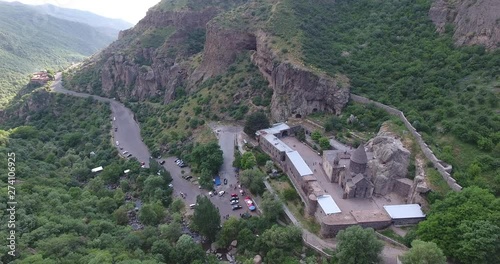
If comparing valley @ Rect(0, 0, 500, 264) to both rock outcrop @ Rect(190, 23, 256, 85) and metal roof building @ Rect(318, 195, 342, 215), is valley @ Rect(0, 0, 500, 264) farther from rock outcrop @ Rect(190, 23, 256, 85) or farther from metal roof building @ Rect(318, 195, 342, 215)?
rock outcrop @ Rect(190, 23, 256, 85)

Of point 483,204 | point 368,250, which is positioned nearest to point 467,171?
point 483,204

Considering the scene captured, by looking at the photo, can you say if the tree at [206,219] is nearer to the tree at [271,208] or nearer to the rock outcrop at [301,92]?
the tree at [271,208]

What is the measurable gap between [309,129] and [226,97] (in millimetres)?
22058

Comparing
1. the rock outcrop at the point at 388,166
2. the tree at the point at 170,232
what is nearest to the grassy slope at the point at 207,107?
the tree at the point at 170,232

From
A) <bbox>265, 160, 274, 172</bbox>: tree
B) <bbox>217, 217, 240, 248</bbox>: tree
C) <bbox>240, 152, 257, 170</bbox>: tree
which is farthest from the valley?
<bbox>265, 160, 274, 172</bbox>: tree

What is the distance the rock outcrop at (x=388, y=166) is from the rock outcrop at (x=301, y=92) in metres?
16.8

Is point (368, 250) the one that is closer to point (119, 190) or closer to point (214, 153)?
point (214, 153)

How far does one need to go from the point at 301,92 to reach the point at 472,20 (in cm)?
3057

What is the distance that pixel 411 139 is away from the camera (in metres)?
48.3

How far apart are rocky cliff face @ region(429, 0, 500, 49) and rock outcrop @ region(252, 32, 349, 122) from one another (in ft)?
71.3

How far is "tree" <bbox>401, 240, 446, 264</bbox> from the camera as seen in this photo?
31734 mm

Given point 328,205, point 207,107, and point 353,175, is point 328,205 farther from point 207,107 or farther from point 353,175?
point 207,107

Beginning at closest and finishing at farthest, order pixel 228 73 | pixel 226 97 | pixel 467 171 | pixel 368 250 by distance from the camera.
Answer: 1. pixel 368 250
2. pixel 467 171
3. pixel 226 97
4. pixel 228 73

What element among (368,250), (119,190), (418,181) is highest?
(418,181)
